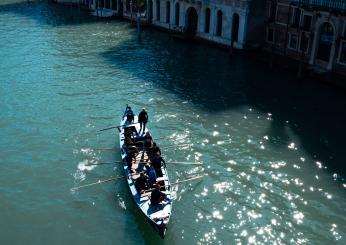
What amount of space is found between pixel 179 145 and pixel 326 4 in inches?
896

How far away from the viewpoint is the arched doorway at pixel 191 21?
57787 mm

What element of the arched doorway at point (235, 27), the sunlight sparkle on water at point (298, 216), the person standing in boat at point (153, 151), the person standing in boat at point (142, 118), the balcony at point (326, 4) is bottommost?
the sunlight sparkle on water at point (298, 216)

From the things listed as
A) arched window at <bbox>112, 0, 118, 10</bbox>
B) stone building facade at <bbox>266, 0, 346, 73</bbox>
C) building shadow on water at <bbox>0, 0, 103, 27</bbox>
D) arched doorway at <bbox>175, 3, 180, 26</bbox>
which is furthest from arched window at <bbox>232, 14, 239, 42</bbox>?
arched window at <bbox>112, 0, 118, 10</bbox>

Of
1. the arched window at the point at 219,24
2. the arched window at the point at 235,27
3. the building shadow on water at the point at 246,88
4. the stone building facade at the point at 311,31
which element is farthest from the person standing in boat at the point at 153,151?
the arched window at the point at 219,24

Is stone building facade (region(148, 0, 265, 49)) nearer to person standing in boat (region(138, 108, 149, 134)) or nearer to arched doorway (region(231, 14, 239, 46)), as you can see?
arched doorway (region(231, 14, 239, 46))

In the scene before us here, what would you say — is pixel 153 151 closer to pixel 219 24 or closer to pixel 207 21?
pixel 219 24

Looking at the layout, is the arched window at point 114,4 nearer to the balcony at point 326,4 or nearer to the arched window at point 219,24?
the arched window at point 219,24

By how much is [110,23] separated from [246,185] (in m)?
49.6

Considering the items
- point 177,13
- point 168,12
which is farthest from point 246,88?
point 168,12

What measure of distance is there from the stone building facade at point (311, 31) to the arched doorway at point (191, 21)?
37.6 feet

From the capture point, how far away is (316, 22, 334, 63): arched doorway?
139ft

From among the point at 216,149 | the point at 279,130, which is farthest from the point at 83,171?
the point at 279,130

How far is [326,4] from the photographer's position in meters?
41.2

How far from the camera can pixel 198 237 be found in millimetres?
20672
